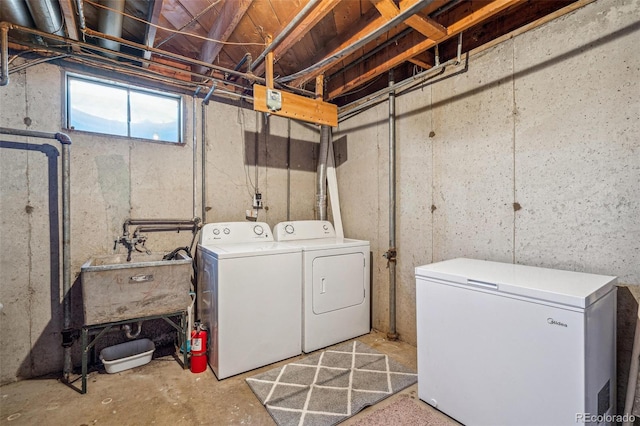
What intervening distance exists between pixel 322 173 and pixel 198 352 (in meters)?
2.10

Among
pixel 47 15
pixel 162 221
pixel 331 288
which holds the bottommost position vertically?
pixel 331 288

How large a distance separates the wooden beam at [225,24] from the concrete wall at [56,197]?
1.76ft

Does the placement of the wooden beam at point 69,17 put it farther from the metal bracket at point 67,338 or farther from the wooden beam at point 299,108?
the metal bracket at point 67,338

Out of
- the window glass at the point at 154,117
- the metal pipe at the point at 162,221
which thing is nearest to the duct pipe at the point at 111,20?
the window glass at the point at 154,117

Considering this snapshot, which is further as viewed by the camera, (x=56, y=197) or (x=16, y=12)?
(x=56, y=197)

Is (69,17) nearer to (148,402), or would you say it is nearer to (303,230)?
(303,230)

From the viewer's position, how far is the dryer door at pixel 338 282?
2.58 meters

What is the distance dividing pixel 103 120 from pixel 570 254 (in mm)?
3625

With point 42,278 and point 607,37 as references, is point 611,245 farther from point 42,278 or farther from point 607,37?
point 42,278

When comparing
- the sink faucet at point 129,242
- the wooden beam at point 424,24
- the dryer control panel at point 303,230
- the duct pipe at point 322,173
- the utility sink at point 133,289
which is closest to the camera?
the wooden beam at point 424,24

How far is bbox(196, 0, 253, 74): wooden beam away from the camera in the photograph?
2.00 m

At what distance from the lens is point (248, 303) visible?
7.33 feet

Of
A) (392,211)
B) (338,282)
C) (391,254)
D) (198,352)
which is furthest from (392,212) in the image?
(198,352)

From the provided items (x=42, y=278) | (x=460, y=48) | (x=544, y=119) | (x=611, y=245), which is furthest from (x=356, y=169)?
(x=42, y=278)
